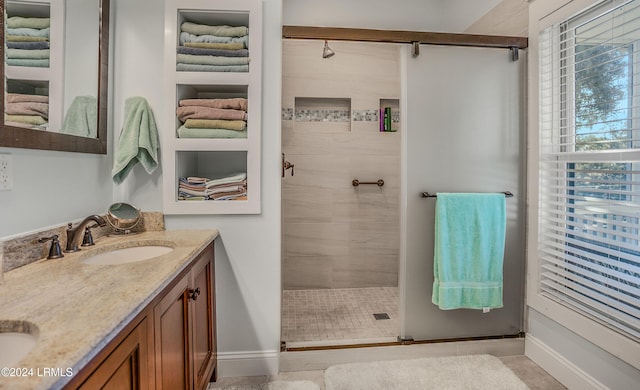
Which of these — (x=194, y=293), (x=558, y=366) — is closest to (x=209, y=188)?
(x=194, y=293)

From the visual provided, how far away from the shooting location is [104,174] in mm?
1681

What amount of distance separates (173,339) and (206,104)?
3.80 ft

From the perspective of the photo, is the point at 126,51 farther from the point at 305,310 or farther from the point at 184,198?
the point at 305,310

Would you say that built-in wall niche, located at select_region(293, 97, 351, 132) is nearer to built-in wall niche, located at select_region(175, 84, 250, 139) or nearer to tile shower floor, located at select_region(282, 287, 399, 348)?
built-in wall niche, located at select_region(175, 84, 250, 139)

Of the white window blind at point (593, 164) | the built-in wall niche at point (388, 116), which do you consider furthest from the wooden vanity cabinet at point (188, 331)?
the built-in wall niche at point (388, 116)

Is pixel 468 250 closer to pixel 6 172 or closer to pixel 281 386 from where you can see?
Result: pixel 281 386

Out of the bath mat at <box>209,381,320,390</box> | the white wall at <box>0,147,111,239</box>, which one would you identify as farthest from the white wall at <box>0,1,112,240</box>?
the bath mat at <box>209,381,320,390</box>

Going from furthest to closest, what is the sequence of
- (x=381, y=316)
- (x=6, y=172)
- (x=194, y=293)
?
(x=381, y=316)
(x=194, y=293)
(x=6, y=172)

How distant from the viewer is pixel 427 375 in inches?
71.6

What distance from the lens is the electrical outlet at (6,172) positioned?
1.08 meters

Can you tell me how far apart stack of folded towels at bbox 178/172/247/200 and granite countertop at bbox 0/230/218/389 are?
51 cm

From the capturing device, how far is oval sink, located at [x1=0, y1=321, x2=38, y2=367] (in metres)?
0.70

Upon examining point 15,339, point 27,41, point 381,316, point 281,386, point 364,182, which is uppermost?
point 27,41

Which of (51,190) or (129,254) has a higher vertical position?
→ (51,190)
